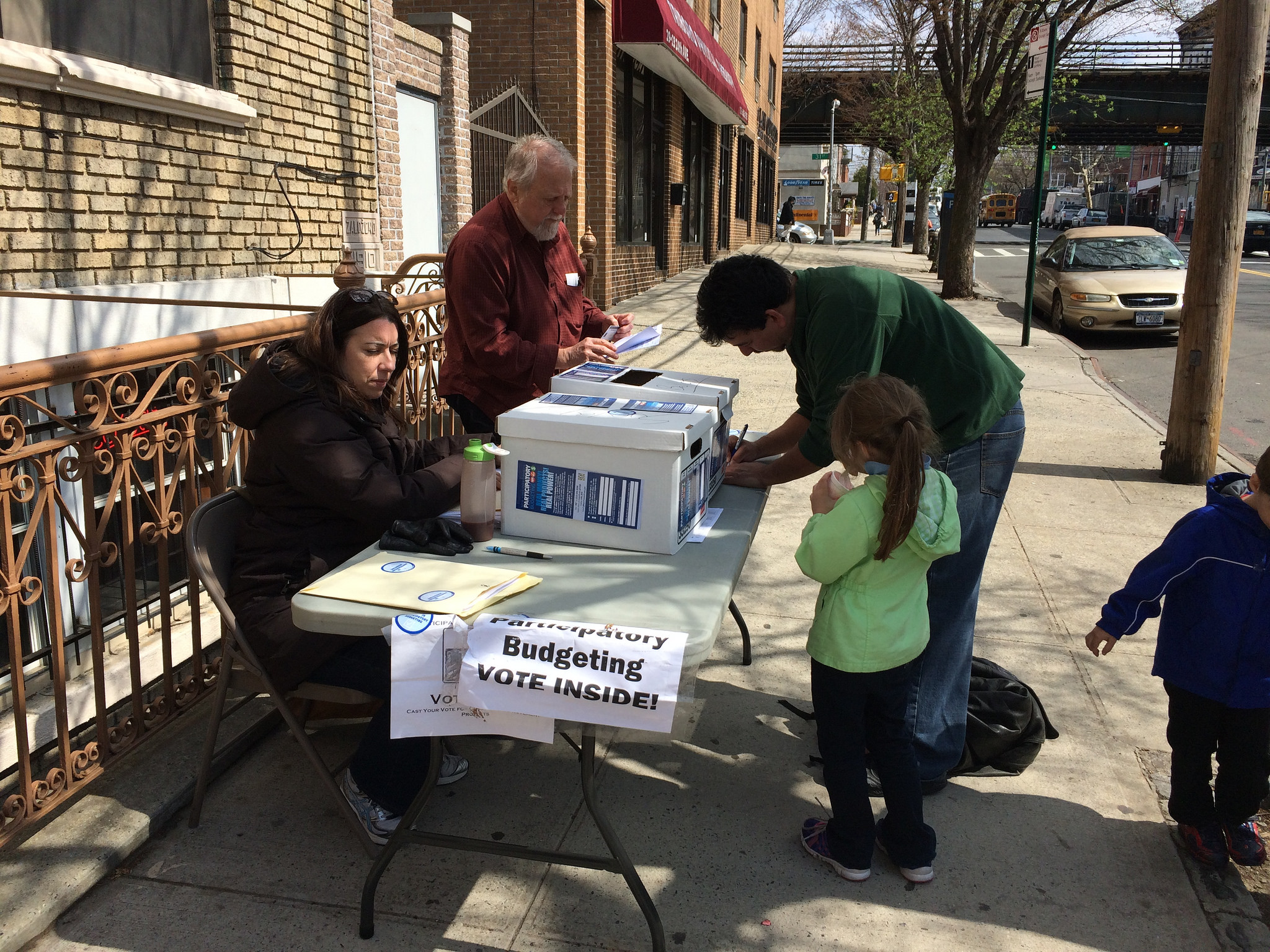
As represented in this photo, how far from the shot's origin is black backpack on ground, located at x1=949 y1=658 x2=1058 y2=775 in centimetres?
316

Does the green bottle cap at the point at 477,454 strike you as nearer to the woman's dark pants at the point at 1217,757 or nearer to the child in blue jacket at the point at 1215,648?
the child in blue jacket at the point at 1215,648

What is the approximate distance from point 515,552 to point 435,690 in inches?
21.1

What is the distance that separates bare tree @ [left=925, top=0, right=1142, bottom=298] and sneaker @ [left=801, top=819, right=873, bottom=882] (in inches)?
576

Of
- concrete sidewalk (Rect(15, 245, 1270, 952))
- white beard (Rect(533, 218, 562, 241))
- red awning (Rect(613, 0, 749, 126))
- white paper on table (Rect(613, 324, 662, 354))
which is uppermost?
red awning (Rect(613, 0, 749, 126))

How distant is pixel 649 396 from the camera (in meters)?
2.88

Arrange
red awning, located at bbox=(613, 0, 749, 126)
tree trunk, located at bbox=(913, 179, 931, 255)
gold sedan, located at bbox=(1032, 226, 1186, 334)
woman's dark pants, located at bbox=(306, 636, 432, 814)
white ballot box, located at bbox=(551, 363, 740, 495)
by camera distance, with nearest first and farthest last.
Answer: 1. woman's dark pants, located at bbox=(306, 636, 432, 814)
2. white ballot box, located at bbox=(551, 363, 740, 495)
3. red awning, located at bbox=(613, 0, 749, 126)
4. gold sedan, located at bbox=(1032, 226, 1186, 334)
5. tree trunk, located at bbox=(913, 179, 931, 255)

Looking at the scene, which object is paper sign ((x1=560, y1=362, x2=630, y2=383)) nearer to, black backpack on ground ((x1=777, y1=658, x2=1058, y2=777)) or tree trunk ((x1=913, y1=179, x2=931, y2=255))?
black backpack on ground ((x1=777, y1=658, x2=1058, y2=777))

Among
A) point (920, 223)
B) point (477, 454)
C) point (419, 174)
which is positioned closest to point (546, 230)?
point (477, 454)

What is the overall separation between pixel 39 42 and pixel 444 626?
4.04 m

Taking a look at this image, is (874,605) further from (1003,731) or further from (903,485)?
(1003,731)

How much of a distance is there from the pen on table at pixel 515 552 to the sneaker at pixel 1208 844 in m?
1.98

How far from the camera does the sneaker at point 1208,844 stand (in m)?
2.74

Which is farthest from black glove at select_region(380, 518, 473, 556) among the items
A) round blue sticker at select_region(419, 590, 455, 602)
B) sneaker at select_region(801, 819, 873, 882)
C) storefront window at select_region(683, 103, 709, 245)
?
storefront window at select_region(683, 103, 709, 245)

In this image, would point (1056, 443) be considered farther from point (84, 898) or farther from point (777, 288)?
point (84, 898)
